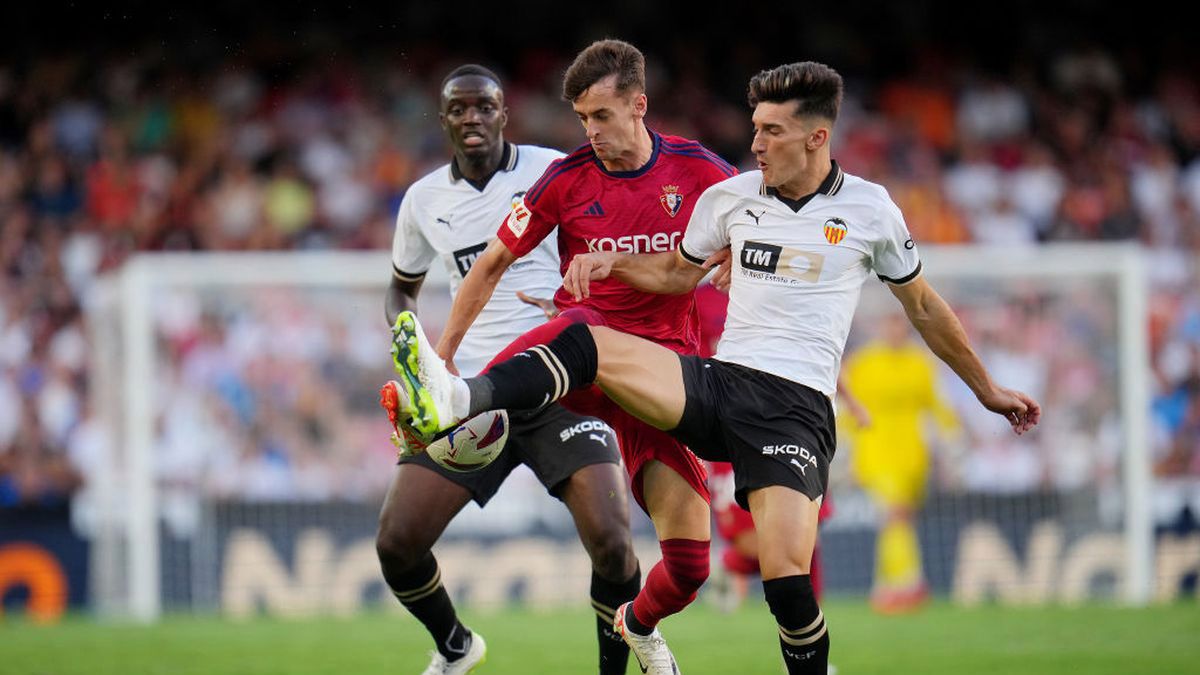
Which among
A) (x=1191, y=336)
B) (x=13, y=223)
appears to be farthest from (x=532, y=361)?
(x=13, y=223)

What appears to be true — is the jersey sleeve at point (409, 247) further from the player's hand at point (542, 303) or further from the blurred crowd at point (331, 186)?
the blurred crowd at point (331, 186)

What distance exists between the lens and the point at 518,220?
6.70 m

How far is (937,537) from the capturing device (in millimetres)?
14219

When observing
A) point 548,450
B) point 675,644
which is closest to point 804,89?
point 548,450

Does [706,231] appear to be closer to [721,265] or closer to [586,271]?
[721,265]

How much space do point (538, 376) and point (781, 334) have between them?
1.06 meters

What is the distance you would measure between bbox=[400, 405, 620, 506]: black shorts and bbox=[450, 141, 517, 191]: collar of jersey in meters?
1.16

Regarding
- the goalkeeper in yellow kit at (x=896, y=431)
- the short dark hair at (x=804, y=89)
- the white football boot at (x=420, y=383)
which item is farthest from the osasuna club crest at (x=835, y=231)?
the goalkeeper in yellow kit at (x=896, y=431)

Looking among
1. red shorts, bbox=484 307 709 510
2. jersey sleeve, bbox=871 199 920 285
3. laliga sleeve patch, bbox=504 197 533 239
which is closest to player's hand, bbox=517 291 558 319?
red shorts, bbox=484 307 709 510

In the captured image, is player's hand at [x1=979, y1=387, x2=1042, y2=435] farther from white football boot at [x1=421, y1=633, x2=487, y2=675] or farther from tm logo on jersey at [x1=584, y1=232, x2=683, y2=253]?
white football boot at [x1=421, y1=633, x2=487, y2=675]

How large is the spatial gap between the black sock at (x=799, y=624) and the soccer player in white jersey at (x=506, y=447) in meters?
1.17

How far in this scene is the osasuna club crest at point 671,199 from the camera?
266 inches

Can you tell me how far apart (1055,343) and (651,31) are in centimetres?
828

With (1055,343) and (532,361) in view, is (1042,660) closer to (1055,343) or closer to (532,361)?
(532,361)
